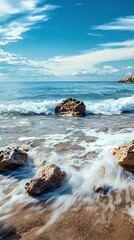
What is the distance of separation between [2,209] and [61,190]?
47.7 inches

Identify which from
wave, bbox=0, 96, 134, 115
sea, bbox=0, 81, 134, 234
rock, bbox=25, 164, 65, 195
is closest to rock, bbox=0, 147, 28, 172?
sea, bbox=0, 81, 134, 234

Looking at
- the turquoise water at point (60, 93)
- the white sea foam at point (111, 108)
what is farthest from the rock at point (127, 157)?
the turquoise water at point (60, 93)

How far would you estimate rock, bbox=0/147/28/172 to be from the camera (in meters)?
6.19

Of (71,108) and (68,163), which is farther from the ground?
(71,108)

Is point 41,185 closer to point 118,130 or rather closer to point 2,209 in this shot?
point 2,209

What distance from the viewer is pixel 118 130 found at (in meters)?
9.91

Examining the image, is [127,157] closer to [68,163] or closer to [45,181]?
[68,163]

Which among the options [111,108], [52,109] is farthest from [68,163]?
[111,108]

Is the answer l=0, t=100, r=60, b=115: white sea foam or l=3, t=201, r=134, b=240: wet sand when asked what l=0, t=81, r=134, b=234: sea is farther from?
l=0, t=100, r=60, b=115: white sea foam

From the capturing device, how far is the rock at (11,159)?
6.19 meters

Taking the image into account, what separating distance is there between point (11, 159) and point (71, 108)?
9162 millimetres

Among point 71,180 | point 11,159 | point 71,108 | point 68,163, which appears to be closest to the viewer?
point 71,180

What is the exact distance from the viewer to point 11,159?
20.5 ft

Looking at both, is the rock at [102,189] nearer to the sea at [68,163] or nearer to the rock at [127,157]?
the sea at [68,163]
